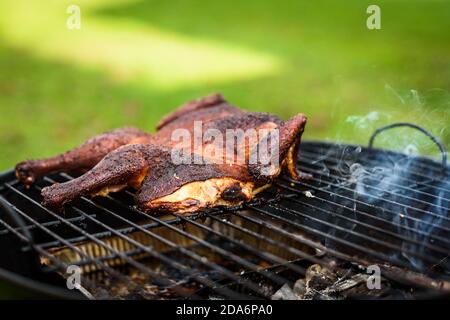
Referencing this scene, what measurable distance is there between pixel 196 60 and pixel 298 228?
7.83m

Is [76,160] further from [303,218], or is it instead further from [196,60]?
[196,60]

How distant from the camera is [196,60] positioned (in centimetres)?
1077

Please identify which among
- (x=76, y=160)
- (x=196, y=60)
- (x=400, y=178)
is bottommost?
(x=400, y=178)

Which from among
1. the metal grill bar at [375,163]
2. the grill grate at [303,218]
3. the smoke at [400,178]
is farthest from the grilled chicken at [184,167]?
the metal grill bar at [375,163]

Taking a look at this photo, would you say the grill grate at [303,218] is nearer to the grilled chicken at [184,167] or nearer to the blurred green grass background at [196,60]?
the grilled chicken at [184,167]

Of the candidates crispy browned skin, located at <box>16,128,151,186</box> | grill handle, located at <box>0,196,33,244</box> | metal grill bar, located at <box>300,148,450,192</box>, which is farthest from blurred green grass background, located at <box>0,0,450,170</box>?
grill handle, located at <box>0,196,33,244</box>

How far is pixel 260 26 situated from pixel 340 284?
397 inches

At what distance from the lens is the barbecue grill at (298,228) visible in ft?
9.89

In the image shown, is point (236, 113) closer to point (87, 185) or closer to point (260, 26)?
point (87, 185)

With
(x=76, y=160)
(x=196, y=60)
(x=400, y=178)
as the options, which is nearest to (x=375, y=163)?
(x=400, y=178)

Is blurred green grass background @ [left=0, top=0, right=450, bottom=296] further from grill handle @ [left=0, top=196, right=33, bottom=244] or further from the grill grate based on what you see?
grill handle @ [left=0, top=196, right=33, bottom=244]

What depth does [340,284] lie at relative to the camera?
319 cm

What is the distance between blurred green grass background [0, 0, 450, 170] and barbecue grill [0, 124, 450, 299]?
12.2ft
